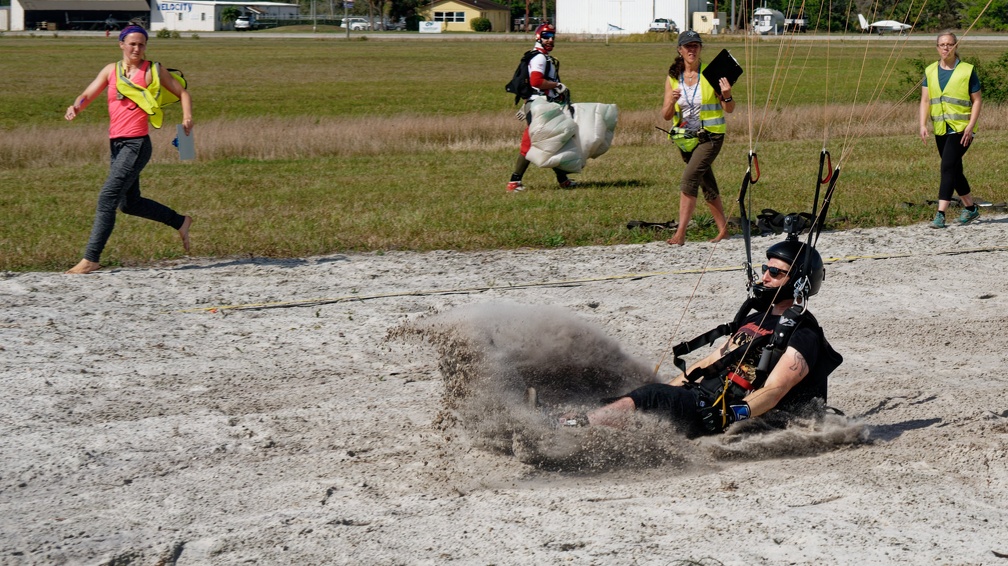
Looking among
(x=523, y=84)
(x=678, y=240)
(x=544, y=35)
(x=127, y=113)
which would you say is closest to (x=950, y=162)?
(x=678, y=240)

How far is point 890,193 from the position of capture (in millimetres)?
13359

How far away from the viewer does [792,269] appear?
546cm

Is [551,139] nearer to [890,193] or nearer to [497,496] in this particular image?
[890,193]

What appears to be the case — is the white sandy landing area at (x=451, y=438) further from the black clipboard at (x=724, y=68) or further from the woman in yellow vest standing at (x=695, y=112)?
the black clipboard at (x=724, y=68)

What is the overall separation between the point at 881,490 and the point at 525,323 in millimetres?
2229

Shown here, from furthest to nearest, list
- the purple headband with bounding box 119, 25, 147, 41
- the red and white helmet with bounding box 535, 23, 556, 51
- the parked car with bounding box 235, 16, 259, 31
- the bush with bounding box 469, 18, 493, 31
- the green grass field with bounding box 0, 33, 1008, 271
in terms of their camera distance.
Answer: the parked car with bounding box 235, 16, 259, 31, the bush with bounding box 469, 18, 493, 31, the red and white helmet with bounding box 535, 23, 556, 51, the green grass field with bounding box 0, 33, 1008, 271, the purple headband with bounding box 119, 25, 147, 41

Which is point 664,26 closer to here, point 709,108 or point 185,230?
point 709,108

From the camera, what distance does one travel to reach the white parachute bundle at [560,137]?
1386 cm

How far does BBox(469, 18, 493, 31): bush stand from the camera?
10394 centimetres

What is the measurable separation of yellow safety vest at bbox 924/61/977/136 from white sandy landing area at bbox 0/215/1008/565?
2891 millimetres

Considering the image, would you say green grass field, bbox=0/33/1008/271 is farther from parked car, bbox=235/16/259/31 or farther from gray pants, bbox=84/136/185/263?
parked car, bbox=235/16/259/31

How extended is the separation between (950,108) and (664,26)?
3093 inches

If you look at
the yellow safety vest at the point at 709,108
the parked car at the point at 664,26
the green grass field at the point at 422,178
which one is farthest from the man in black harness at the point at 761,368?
the parked car at the point at 664,26

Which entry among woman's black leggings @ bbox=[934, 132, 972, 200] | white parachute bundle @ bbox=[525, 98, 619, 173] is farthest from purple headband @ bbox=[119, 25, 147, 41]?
woman's black leggings @ bbox=[934, 132, 972, 200]
